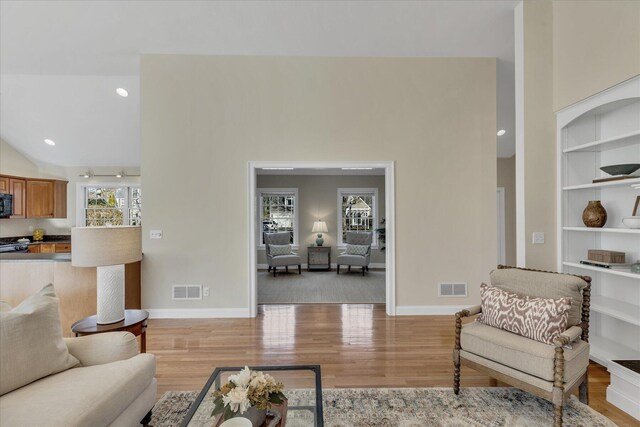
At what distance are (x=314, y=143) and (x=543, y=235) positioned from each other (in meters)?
2.81

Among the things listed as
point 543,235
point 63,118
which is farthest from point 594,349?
point 63,118

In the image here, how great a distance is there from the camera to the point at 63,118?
5.61 metres

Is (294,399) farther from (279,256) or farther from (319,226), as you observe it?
(319,226)

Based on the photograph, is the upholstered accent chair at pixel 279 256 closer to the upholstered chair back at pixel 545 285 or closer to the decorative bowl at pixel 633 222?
the upholstered chair back at pixel 545 285

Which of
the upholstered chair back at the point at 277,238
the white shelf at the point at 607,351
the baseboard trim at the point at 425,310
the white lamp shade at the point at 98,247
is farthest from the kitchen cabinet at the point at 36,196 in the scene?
the white shelf at the point at 607,351

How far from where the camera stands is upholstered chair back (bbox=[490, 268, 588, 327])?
2268 millimetres

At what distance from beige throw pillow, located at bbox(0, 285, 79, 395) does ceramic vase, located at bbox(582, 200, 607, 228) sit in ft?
13.6

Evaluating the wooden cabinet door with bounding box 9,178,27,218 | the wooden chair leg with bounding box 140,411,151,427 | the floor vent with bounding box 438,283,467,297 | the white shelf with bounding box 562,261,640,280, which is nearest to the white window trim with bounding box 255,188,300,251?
the floor vent with bounding box 438,283,467,297

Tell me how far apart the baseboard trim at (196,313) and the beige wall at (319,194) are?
4.47 meters

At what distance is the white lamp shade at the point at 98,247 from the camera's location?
7.74 ft

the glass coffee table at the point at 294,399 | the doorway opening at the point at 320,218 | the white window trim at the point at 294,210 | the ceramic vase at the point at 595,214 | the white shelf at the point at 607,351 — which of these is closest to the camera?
the glass coffee table at the point at 294,399

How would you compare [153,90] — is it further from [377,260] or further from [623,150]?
[377,260]

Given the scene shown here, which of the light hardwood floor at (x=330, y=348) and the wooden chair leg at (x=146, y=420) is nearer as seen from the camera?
the wooden chair leg at (x=146, y=420)

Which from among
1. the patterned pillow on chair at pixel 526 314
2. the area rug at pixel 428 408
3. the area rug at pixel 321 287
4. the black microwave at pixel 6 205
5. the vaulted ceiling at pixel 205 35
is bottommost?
the area rug at pixel 321 287
